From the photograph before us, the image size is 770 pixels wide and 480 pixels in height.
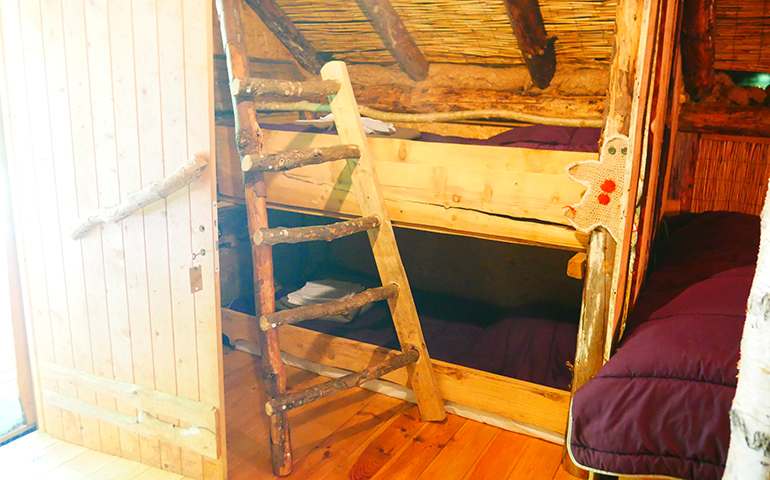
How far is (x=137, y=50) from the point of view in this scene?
168 centimetres

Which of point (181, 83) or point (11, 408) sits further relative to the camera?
point (11, 408)

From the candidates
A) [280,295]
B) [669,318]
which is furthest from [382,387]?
[669,318]

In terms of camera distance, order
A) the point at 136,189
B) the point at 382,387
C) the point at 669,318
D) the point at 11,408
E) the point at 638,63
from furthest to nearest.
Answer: the point at 382,387, the point at 11,408, the point at 136,189, the point at 669,318, the point at 638,63

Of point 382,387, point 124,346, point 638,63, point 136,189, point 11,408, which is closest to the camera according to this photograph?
point 638,63

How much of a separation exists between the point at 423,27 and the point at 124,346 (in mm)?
2178

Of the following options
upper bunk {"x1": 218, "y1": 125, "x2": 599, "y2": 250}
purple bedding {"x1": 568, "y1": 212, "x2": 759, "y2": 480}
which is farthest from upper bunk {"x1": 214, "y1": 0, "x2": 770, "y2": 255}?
purple bedding {"x1": 568, "y1": 212, "x2": 759, "y2": 480}

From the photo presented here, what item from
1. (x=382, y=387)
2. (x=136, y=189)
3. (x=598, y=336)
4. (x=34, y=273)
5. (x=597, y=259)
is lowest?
(x=382, y=387)

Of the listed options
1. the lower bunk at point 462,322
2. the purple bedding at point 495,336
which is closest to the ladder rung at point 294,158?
the lower bunk at point 462,322

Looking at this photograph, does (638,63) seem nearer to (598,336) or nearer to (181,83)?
(598,336)

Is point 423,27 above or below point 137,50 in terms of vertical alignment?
above

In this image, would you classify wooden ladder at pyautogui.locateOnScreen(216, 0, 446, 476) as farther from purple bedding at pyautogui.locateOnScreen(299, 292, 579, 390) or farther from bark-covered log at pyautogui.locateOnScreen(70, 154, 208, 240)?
purple bedding at pyautogui.locateOnScreen(299, 292, 579, 390)

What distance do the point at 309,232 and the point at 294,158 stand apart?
0.83 ft

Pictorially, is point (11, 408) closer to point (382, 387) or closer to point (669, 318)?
point (382, 387)

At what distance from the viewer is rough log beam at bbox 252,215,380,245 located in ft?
5.95
